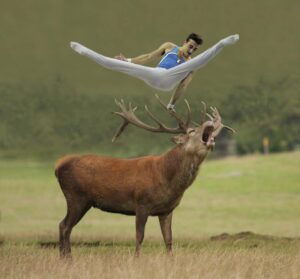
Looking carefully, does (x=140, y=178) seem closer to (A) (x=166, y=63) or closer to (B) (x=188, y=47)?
(A) (x=166, y=63)

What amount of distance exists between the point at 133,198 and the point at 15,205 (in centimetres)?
1248

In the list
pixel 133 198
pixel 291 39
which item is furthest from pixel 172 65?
pixel 291 39

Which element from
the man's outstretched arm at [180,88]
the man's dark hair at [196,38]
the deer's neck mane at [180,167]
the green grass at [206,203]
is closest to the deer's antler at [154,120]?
the man's outstretched arm at [180,88]

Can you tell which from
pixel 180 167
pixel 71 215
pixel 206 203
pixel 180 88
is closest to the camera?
pixel 180 88

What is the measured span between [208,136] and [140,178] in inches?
38.0

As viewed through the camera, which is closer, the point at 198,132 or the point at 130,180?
the point at 198,132

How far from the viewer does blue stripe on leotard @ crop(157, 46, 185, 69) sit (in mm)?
9312

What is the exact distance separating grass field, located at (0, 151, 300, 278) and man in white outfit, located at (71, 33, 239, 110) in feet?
6.13

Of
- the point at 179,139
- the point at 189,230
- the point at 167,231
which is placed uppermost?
the point at 179,139

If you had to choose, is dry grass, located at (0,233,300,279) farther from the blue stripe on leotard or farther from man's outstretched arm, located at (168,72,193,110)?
the blue stripe on leotard

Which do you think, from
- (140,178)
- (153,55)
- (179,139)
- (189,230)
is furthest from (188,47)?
(189,230)

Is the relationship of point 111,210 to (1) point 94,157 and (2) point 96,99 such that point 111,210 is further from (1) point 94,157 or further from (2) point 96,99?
(2) point 96,99

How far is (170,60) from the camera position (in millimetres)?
9328

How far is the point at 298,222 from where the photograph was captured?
764 inches
